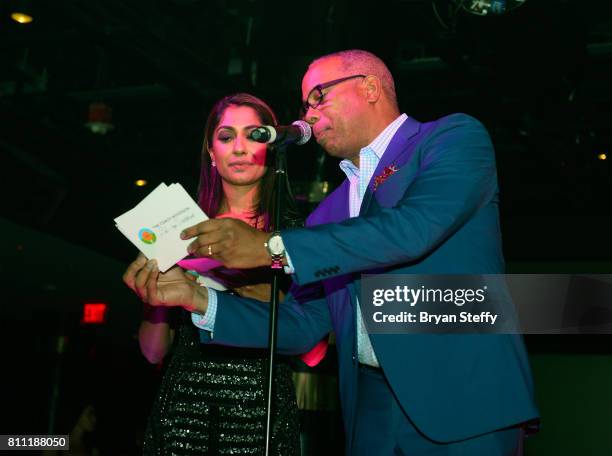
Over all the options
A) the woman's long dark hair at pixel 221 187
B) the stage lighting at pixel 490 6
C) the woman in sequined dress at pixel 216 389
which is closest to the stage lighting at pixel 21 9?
the stage lighting at pixel 490 6

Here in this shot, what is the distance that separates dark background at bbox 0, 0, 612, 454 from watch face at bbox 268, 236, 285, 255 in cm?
334

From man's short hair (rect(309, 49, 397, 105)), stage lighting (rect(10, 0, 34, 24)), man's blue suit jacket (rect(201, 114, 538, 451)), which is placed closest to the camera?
man's blue suit jacket (rect(201, 114, 538, 451))

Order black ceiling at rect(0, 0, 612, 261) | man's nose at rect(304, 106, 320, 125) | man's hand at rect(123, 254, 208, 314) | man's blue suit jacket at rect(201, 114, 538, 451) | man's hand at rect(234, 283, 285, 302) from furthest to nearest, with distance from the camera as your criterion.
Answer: black ceiling at rect(0, 0, 612, 261)
man's hand at rect(234, 283, 285, 302)
man's nose at rect(304, 106, 320, 125)
man's hand at rect(123, 254, 208, 314)
man's blue suit jacket at rect(201, 114, 538, 451)

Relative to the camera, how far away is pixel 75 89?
31.3ft

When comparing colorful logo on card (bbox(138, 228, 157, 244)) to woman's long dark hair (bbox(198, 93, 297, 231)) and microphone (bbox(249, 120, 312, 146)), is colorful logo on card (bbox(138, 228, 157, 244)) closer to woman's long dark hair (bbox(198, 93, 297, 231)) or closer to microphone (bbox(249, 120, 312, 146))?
microphone (bbox(249, 120, 312, 146))

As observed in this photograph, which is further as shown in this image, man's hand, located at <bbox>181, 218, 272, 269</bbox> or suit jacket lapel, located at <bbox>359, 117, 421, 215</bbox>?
suit jacket lapel, located at <bbox>359, 117, 421, 215</bbox>

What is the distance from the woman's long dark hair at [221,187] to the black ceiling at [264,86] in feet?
6.71

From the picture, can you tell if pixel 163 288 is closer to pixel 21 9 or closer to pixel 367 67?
pixel 367 67

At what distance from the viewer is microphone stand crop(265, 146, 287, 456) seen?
209 cm

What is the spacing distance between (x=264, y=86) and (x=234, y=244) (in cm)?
376

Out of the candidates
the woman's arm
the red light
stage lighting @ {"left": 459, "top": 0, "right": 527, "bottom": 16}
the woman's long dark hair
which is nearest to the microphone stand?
the woman's long dark hair

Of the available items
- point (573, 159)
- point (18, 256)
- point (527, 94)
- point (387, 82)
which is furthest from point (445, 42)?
point (18, 256)

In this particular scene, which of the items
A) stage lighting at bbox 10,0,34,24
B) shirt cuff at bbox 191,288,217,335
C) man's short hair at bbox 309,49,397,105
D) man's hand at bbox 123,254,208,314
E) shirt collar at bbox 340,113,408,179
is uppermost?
stage lighting at bbox 10,0,34,24

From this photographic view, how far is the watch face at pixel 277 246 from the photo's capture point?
79.8 inches
